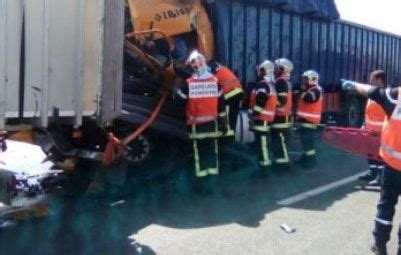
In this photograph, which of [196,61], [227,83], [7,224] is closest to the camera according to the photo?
[7,224]

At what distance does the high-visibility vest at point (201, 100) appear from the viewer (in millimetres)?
7379

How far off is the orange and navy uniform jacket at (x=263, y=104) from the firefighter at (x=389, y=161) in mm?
3861

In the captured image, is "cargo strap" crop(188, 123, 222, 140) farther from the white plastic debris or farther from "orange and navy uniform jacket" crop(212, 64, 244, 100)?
the white plastic debris

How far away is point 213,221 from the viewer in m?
6.06

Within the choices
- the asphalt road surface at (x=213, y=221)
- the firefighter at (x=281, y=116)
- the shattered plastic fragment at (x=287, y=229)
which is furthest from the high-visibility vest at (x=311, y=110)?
the shattered plastic fragment at (x=287, y=229)

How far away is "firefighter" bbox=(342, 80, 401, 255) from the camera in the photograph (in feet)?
15.4

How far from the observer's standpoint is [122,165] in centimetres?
659

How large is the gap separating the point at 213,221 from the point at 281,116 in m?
3.55

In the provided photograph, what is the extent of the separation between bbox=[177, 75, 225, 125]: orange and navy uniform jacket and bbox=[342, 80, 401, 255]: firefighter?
2868mm

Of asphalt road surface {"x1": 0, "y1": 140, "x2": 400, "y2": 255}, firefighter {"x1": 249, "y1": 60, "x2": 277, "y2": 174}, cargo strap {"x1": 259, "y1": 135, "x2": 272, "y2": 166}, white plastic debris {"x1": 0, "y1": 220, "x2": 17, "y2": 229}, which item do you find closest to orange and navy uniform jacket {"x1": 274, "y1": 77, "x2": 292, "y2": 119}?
firefighter {"x1": 249, "y1": 60, "x2": 277, "y2": 174}

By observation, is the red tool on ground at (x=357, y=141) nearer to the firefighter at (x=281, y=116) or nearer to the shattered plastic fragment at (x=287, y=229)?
the shattered plastic fragment at (x=287, y=229)

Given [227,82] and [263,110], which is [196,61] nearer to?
[227,82]

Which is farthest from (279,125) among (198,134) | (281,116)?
(198,134)

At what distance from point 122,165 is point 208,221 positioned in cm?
121
